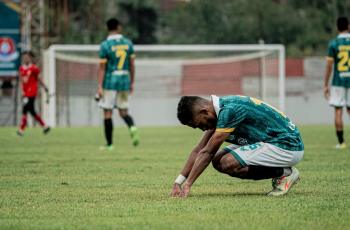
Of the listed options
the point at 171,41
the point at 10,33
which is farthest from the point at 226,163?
the point at 171,41

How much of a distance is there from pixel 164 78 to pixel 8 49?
563 centimetres

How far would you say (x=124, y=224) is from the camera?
25.6 feet

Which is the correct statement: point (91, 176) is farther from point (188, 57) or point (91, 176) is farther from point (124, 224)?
point (188, 57)

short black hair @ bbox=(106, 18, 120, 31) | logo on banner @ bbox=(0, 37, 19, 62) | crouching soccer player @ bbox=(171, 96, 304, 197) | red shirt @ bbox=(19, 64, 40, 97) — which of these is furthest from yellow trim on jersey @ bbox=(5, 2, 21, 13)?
crouching soccer player @ bbox=(171, 96, 304, 197)

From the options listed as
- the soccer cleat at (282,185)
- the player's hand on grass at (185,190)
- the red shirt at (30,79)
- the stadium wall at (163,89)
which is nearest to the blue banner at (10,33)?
the stadium wall at (163,89)

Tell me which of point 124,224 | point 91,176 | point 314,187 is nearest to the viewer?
point 124,224

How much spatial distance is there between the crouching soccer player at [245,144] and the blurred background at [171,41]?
2264 centimetres

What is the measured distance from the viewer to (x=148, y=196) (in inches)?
397

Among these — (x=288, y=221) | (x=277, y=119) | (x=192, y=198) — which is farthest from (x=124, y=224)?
(x=277, y=119)

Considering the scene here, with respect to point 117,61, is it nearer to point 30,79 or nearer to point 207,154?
point 30,79

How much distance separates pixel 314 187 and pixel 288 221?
3.17 m

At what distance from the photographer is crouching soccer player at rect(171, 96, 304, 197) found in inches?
375

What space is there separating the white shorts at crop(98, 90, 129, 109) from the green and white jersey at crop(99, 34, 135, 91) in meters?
0.11

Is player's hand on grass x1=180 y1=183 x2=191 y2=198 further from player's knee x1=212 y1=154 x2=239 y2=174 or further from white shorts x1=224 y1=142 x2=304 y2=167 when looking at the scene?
white shorts x1=224 y1=142 x2=304 y2=167
